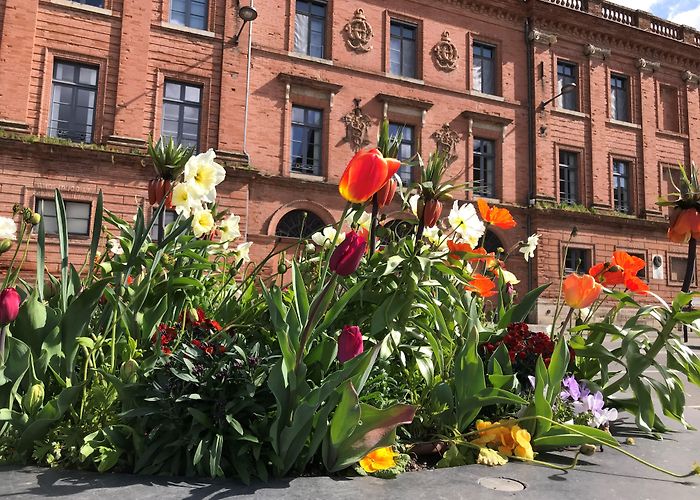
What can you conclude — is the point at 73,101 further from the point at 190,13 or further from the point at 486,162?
the point at 486,162

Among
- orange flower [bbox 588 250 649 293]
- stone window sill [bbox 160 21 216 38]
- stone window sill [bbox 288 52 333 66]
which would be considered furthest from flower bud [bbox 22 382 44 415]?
stone window sill [bbox 288 52 333 66]

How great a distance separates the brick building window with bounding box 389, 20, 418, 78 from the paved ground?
1789 cm

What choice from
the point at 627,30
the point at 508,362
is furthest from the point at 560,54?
the point at 508,362

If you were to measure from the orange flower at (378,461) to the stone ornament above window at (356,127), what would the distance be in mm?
15834

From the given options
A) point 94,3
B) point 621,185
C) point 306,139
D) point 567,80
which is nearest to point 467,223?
point 306,139

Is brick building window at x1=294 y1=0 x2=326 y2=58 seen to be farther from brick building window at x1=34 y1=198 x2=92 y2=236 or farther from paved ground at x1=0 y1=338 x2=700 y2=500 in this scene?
paved ground at x1=0 y1=338 x2=700 y2=500

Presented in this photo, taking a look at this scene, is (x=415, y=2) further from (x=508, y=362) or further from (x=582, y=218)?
(x=508, y=362)

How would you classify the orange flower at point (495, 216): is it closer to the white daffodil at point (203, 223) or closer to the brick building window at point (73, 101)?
the white daffodil at point (203, 223)

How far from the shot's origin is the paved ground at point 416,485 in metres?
1.34

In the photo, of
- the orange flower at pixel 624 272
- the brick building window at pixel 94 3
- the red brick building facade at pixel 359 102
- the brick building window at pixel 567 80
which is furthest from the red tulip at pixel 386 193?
the brick building window at pixel 567 80

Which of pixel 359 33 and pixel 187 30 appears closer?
pixel 187 30

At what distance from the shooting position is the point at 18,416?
1.58 metres

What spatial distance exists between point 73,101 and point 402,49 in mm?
10994

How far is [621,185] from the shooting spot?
A: 21516mm
